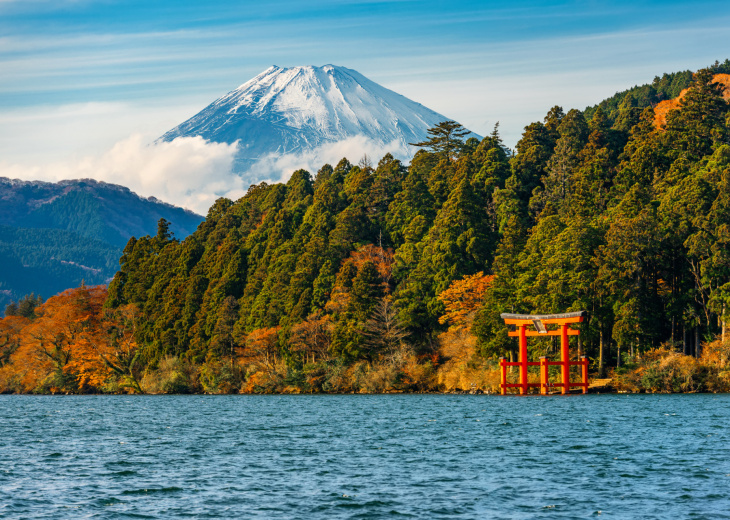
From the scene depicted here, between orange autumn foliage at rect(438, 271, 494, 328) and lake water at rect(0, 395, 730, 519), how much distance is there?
74.3 feet

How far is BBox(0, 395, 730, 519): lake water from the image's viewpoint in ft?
58.2

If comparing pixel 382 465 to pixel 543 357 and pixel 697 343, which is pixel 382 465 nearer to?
pixel 543 357

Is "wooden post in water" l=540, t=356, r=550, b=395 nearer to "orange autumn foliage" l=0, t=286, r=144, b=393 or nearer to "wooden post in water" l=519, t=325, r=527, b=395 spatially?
"wooden post in water" l=519, t=325, r=527, b=395

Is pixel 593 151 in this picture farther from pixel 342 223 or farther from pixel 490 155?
pixel 342 223

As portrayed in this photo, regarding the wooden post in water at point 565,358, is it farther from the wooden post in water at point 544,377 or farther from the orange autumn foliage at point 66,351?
the orange autumn foliage at point 66,351

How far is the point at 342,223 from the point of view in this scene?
86750mm

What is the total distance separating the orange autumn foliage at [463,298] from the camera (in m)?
66.0

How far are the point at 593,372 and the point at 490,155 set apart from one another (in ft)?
119

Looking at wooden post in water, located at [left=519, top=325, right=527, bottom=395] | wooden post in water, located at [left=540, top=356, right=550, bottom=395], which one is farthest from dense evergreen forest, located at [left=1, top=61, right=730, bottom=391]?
wooden post in water, located at [left=540, top=356, right=550, bottom=395]

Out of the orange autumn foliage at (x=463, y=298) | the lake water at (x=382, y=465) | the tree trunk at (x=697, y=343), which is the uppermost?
the orange autumn foliage at (x=463, y=298)

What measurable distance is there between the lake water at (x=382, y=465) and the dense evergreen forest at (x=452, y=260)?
54.9 feet

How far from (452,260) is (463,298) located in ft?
16.6

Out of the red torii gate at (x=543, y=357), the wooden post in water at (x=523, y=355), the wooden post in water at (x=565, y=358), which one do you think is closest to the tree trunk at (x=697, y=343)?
the red torii gate at (x=543, y=357)

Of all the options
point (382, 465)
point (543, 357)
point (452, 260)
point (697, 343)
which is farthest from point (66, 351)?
point (382, 465)
